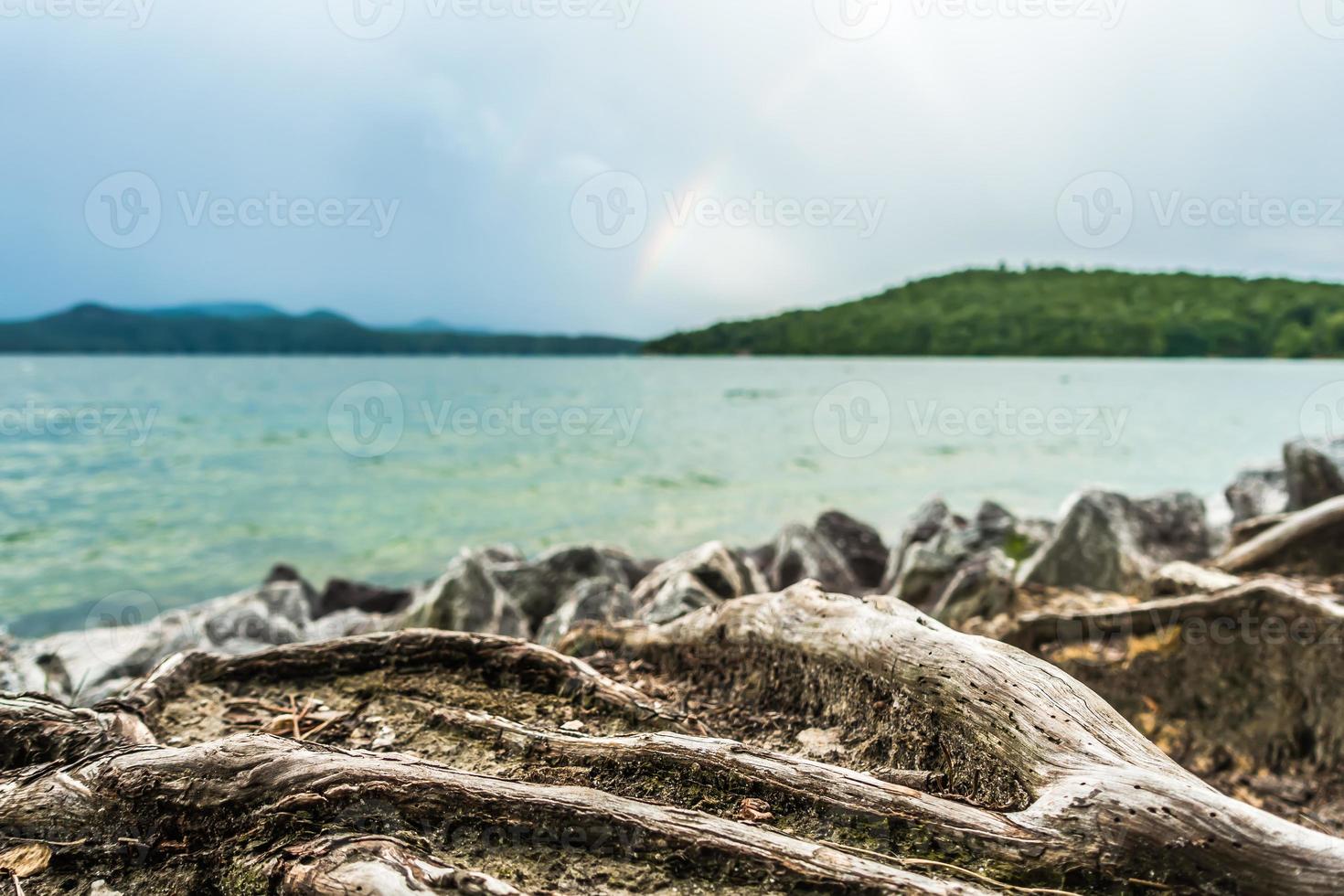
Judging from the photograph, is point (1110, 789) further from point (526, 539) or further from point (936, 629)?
point (526, 539)

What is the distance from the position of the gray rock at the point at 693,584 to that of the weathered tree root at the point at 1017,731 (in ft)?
6.48

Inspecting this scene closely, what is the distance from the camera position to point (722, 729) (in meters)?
3.31

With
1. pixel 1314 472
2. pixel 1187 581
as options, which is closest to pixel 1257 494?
pixel 1314 472

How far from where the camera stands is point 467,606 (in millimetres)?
8125

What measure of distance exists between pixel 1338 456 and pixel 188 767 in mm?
13550

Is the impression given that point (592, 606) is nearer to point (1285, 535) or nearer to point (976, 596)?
point (976, 596)

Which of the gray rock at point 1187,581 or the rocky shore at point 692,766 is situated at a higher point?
the rocky shore at point 692,766

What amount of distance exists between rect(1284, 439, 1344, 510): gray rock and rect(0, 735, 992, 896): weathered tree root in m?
11.8

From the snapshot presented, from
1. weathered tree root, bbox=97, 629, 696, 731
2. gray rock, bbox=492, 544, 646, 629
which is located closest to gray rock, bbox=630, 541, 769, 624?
gray rock, bbox=492, 544, 646, 629

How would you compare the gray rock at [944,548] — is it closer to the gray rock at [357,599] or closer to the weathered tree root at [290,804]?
the weathered tree root at [290,804]

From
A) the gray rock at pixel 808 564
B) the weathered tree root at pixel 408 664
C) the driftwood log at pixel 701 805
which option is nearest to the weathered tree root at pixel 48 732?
the driftwood log at pixel 701 805

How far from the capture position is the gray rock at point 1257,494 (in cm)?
1432

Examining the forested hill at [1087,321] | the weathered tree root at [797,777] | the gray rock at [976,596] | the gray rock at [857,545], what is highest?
the forested hill at [1087,321]

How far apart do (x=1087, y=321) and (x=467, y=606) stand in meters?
93.4
